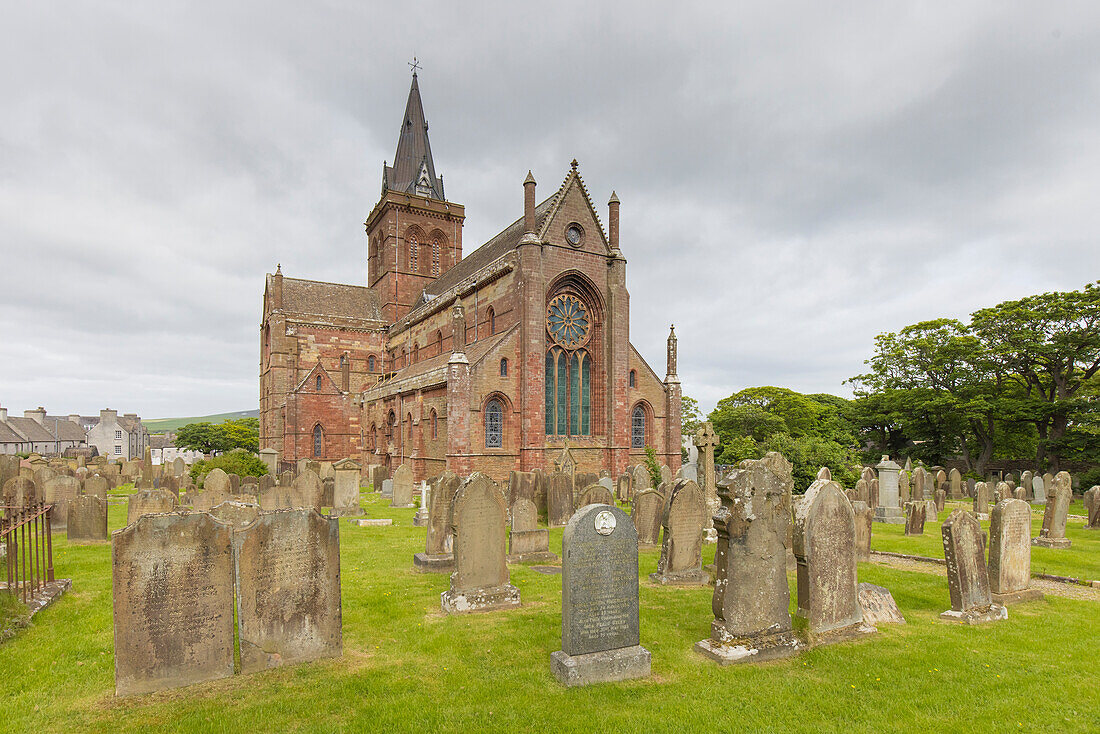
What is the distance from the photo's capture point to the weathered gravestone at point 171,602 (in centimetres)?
521

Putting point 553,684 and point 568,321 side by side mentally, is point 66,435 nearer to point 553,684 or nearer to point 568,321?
point 568,321

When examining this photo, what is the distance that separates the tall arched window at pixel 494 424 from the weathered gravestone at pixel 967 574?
18354mm

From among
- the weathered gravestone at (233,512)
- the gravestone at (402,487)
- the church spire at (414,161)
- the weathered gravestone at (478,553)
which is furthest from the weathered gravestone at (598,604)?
the church spire at (414,161)

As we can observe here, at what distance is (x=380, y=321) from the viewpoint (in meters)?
40.7

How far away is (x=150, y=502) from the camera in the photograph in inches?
452

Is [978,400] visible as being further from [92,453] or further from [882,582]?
[92,453]

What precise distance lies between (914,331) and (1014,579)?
30566mm

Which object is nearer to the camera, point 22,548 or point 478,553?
point 22,548

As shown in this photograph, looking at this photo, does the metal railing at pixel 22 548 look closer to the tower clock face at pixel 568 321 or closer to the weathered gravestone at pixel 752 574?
the weathered gravestone at pixel 752 574

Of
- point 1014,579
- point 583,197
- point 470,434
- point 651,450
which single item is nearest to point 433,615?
point 1014,579

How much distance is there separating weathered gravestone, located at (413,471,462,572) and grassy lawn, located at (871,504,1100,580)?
8.88 m

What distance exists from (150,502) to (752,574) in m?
11.3

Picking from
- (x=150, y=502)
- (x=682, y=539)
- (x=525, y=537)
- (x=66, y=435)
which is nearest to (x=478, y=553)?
(x=525, y=537)

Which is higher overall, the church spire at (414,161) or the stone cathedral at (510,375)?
the church spire at (414,161)
